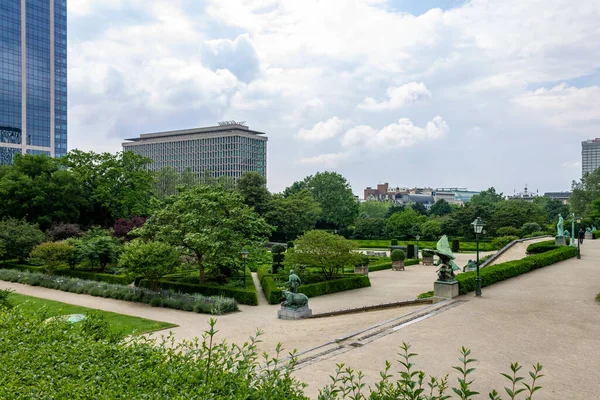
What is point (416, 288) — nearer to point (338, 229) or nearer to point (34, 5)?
point (338, 229)

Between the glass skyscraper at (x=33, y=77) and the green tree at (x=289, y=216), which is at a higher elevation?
the glass skyscraper at (x=33, y=77)

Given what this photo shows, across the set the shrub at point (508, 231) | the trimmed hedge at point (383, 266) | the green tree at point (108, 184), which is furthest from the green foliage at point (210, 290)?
the shrub at point (508, 231)

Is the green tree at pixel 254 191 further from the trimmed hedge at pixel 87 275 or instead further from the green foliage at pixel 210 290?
the green foliage at pixel 210 290

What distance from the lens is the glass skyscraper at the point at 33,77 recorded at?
88.2m

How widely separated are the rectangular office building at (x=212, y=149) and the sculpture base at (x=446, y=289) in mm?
119208

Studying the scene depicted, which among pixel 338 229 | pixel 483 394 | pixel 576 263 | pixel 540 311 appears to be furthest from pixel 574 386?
pixel 338 229

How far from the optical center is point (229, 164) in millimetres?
138875

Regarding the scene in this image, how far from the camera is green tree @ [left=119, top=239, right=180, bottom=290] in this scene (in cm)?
2169

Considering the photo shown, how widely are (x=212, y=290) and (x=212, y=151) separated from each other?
12235 cm

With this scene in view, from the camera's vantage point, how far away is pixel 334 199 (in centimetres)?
7200

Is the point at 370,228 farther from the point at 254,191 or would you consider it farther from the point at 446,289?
the point at 446,289

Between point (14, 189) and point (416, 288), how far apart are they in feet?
108

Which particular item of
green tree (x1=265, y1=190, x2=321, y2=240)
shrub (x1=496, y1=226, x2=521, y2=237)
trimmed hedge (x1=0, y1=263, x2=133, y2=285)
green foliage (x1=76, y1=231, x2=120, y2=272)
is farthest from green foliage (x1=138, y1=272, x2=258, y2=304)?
shrub (x1=496, y1=226, x2=521, y2=237)

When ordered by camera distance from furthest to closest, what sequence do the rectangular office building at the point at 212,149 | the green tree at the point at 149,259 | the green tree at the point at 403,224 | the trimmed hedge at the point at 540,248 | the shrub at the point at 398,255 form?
the rectangular office building at the point at 212,149 → the green tree at the point at 403,224 → the shrub at the point at 398,255 → the trimmed hedge at the point at 540,248 → the green tree at the point at 149,259
